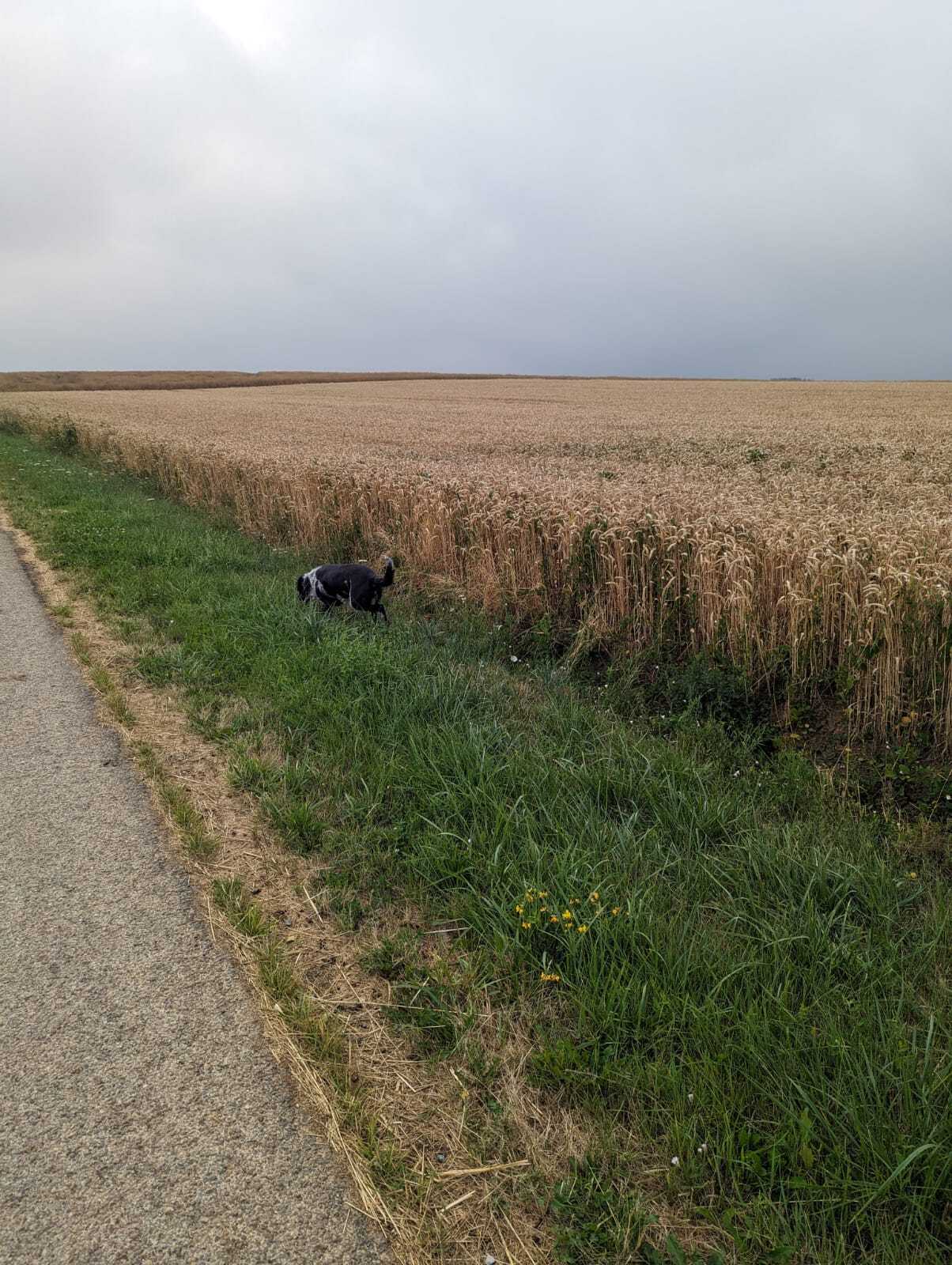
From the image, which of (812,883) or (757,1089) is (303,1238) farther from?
(812,883)

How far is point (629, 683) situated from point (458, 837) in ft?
8.16

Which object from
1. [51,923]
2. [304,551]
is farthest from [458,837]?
[304,551]

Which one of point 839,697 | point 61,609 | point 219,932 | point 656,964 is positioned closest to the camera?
point 656,964

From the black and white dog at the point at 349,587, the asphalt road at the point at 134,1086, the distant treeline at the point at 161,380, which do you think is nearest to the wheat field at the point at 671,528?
the black and white dog at the point at 349,587

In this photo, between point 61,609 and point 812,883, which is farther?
point 61,609

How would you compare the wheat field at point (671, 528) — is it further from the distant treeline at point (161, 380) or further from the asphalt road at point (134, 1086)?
the distant treeline at point (161, 380)

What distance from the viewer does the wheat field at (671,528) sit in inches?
183

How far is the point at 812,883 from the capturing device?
10.2ft

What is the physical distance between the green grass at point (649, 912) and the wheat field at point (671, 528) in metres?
0.85

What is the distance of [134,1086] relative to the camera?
2.31 metres

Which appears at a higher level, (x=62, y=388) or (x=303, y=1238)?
(x=62, y=388)

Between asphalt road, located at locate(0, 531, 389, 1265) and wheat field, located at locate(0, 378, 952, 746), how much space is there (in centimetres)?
384

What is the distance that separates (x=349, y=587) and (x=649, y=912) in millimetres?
4549

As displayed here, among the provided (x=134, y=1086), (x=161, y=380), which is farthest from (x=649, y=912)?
(x=161, y=380)
